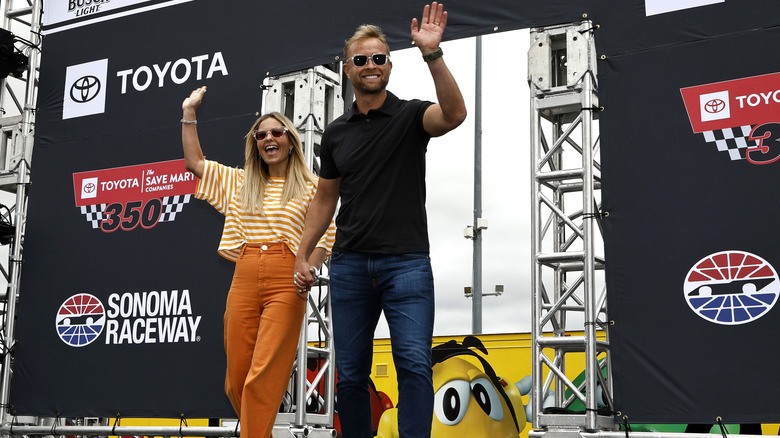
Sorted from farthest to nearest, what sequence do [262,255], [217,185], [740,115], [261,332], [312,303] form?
1. [312,303]
2. [740,115]
3. [217,185]
4. [262,255]
5. [261,332]

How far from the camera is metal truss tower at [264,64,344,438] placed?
18.1ft

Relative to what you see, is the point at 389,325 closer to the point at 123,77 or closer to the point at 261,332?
the point at 261,332

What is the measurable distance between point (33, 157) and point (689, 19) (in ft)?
16.8

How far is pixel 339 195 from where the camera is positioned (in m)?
3.01

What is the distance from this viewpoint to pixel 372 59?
109 inches

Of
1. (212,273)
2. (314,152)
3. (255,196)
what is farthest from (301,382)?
(255,196)

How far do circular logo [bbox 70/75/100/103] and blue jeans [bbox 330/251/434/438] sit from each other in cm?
460

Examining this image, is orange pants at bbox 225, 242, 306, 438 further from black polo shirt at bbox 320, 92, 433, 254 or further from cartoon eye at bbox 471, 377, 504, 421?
cartoon eye at bbox 471, 377, 504, 421

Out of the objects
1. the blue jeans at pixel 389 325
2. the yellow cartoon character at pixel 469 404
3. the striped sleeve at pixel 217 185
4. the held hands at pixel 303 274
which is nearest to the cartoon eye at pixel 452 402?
the yellow cartoon character at pixel 469 404

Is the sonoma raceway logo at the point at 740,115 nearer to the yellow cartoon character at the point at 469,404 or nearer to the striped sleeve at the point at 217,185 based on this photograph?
the striped sleeve at the point at 217,185

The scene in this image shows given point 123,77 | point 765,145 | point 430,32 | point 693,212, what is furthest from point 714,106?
point 123,77

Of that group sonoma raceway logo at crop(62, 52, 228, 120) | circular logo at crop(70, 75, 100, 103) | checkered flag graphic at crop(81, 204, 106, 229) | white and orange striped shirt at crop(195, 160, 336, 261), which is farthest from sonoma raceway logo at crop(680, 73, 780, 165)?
circular logo at crop(70, 75, 100, 103)

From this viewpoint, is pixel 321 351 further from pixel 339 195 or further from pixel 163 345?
pixel 339 195

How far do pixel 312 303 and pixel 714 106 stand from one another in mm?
2806
